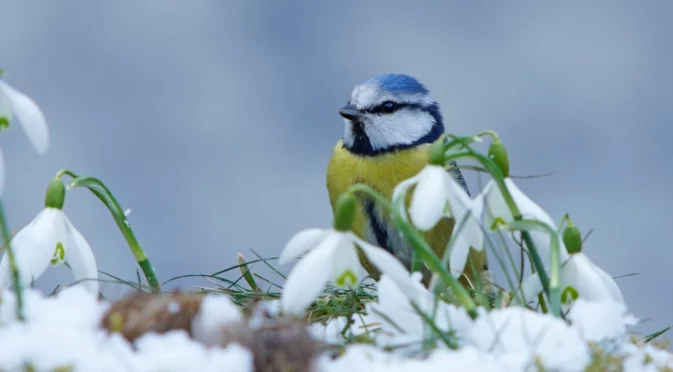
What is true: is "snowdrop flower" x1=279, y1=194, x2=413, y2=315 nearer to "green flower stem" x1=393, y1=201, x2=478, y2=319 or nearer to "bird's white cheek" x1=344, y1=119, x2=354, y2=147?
"green flower stem" x1=393, y1=201, x2=478, y2=319

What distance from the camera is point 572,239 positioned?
71.5 inches

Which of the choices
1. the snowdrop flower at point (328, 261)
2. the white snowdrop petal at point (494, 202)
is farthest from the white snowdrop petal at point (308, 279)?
the white snowdrop petal at point (494, 202)

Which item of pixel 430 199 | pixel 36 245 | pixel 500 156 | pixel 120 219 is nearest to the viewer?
pixel 430 199

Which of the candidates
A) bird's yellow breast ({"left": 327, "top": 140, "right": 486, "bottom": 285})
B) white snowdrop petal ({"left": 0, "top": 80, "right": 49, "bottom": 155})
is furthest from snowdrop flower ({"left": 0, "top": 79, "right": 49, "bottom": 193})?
bird's yellow breast ({"left": 327, "top": 140, "right": 486, "bottom": 285})

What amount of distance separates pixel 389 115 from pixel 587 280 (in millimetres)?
1591

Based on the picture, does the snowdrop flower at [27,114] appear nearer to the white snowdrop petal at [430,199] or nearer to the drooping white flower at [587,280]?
the white snowdrop petal at [430,199]

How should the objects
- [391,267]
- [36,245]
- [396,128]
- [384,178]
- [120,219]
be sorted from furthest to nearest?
1. [396,128]
2. [384,178]
3. [120,219]
4. [36,245]
5. [391,267]

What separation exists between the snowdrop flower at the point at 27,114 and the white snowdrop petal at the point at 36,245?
0.24m

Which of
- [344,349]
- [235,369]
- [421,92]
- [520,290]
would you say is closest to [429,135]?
[421,92]

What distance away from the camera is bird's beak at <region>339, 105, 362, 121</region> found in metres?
3.27

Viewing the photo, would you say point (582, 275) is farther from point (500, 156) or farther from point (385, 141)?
point (385, 141)

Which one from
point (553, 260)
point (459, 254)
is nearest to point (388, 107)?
point (459, 254)

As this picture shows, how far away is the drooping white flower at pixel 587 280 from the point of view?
5.89 feet

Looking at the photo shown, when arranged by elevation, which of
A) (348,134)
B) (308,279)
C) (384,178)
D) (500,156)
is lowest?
(384,178)
